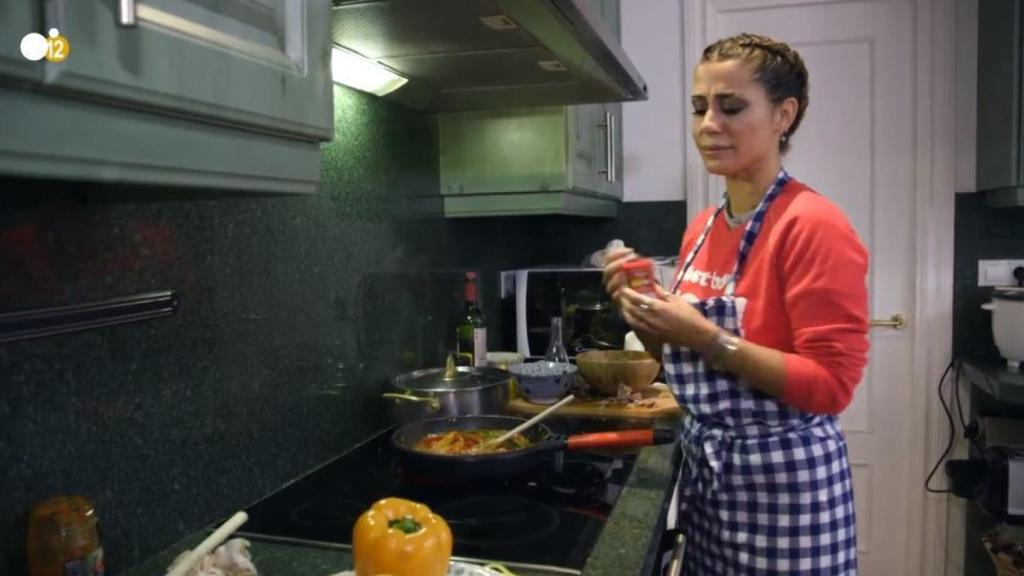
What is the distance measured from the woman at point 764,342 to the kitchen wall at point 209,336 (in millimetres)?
531

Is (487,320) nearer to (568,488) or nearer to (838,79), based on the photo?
A: (568,488)

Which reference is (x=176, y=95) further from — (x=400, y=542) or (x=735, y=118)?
(x=735, y=118)

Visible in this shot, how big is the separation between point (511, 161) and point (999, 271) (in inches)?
67.1

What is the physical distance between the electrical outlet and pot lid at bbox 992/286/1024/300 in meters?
0.19

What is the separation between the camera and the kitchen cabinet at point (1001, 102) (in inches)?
85.4

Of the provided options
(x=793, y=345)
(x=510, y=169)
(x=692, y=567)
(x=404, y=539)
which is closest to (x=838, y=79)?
(x=510, y=169)

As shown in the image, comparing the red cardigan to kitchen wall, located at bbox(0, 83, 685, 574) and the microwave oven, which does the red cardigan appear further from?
the microwave oven

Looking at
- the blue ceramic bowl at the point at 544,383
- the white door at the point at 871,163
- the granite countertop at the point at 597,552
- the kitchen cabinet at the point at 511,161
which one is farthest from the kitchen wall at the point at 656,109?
the granite countertop at the point at 597,552

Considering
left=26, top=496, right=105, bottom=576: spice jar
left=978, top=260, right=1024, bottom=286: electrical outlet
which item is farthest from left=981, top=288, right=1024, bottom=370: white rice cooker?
left=26, top=496, right=105, bottom=576: spice jar

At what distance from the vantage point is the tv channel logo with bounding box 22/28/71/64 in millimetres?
426

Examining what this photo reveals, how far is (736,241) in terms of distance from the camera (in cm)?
146

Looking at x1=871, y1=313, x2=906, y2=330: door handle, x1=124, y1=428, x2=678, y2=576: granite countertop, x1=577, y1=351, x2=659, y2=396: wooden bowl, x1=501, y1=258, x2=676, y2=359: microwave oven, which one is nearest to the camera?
x1=124, y1=428, x2=678, y2=576: granite countertop

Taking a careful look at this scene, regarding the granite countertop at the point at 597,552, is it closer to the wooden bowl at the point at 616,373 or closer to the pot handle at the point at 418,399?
the pot handle at the point at 418,399

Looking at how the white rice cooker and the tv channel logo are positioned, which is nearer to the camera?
the tv channel logo
